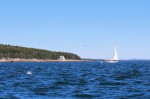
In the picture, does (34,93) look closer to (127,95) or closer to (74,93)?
(74,93)

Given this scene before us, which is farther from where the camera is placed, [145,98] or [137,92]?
[137,92]

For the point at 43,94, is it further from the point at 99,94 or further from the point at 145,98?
the point at 145,98

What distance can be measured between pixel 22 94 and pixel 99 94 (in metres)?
7.21

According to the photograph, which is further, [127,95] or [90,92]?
[90,92]

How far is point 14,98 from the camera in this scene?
34188 millimetres

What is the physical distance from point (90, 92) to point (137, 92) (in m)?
4.57

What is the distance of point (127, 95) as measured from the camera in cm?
3628

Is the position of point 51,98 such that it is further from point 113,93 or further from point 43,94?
point 113,93

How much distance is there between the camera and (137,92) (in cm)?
3859

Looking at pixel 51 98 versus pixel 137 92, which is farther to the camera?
pixel 137 92

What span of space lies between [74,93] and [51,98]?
4079 mm

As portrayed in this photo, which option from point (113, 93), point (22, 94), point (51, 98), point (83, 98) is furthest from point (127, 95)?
point (22, 94)

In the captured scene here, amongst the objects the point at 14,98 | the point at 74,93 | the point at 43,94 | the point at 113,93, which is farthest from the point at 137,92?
the point at 14,98

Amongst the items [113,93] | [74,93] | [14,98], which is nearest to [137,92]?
[113,93]
